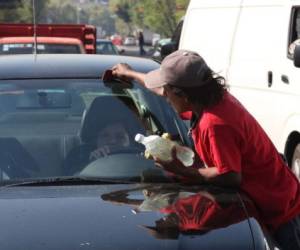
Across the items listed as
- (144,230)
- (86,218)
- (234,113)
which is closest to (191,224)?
(144,230)

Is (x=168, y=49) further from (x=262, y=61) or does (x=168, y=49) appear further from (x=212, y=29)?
(x=262, y=61)

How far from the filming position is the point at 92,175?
13.0ft

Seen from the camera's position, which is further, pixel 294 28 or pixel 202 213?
pixel 294 28

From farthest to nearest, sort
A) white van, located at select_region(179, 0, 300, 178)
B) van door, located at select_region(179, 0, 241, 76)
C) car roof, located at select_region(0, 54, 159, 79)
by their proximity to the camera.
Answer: van door, located at select_region(179, 0, 241, 76) → white van, located at select_region(179, 0, 300, 178) → car roof, located at select_region(0, 54, 159, 79)

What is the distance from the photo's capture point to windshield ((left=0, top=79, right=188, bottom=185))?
4.13 meters

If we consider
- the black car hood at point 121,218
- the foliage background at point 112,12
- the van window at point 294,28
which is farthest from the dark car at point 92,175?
the van window at point 294,28

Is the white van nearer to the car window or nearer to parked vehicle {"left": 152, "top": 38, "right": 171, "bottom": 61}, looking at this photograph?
parked vehicle {"left": 152, "top": 38, "right": 171, "bottom": 61}

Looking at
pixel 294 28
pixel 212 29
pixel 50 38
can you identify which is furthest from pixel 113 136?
pixel 50 38

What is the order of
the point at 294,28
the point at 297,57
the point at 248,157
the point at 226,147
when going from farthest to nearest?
the point at 294,28, the point at 297,57, the point at 248,157, the point at 226,147

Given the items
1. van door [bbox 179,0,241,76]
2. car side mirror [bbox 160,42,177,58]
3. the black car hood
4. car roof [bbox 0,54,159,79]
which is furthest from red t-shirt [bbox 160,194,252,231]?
car side mirror [bbox 160,42,177,58]

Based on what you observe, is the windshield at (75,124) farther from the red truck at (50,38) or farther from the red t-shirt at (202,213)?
the red truck at (50,38)

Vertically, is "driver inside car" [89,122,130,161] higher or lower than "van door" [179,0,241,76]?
higher

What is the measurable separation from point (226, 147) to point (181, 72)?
40 centimetres

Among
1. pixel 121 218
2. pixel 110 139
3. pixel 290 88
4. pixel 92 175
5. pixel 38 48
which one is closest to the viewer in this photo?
pixel 121 218
